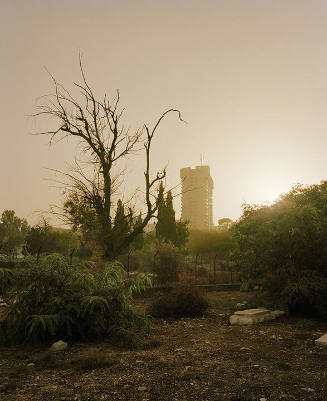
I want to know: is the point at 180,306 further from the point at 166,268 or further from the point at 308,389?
the point at 166,268

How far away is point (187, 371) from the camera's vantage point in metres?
4.31

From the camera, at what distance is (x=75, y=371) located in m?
A: 4.40

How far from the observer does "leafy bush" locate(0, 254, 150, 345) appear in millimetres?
5797

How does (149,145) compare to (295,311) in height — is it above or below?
above

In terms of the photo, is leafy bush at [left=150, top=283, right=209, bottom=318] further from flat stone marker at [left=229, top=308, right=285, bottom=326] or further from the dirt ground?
the dirt ground

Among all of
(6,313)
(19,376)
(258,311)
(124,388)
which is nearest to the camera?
(124,388)

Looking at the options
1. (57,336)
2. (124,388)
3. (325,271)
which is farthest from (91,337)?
(325,271)

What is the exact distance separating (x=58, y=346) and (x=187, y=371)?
7.55ft

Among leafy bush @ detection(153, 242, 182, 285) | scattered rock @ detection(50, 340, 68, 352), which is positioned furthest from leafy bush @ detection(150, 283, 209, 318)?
leafy bush @ detection(153, 242, 182, 285)

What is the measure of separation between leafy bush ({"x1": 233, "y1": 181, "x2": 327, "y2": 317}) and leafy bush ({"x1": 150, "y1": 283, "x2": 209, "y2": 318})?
1798 mm

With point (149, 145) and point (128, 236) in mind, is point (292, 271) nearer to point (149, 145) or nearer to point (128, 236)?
point (128, 236)

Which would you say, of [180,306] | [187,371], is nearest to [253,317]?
[180,306]

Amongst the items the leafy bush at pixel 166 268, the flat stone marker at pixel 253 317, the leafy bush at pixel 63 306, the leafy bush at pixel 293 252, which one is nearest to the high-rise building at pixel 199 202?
the leafy bush at pixel 166 268

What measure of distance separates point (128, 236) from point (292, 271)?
5.01 meters
